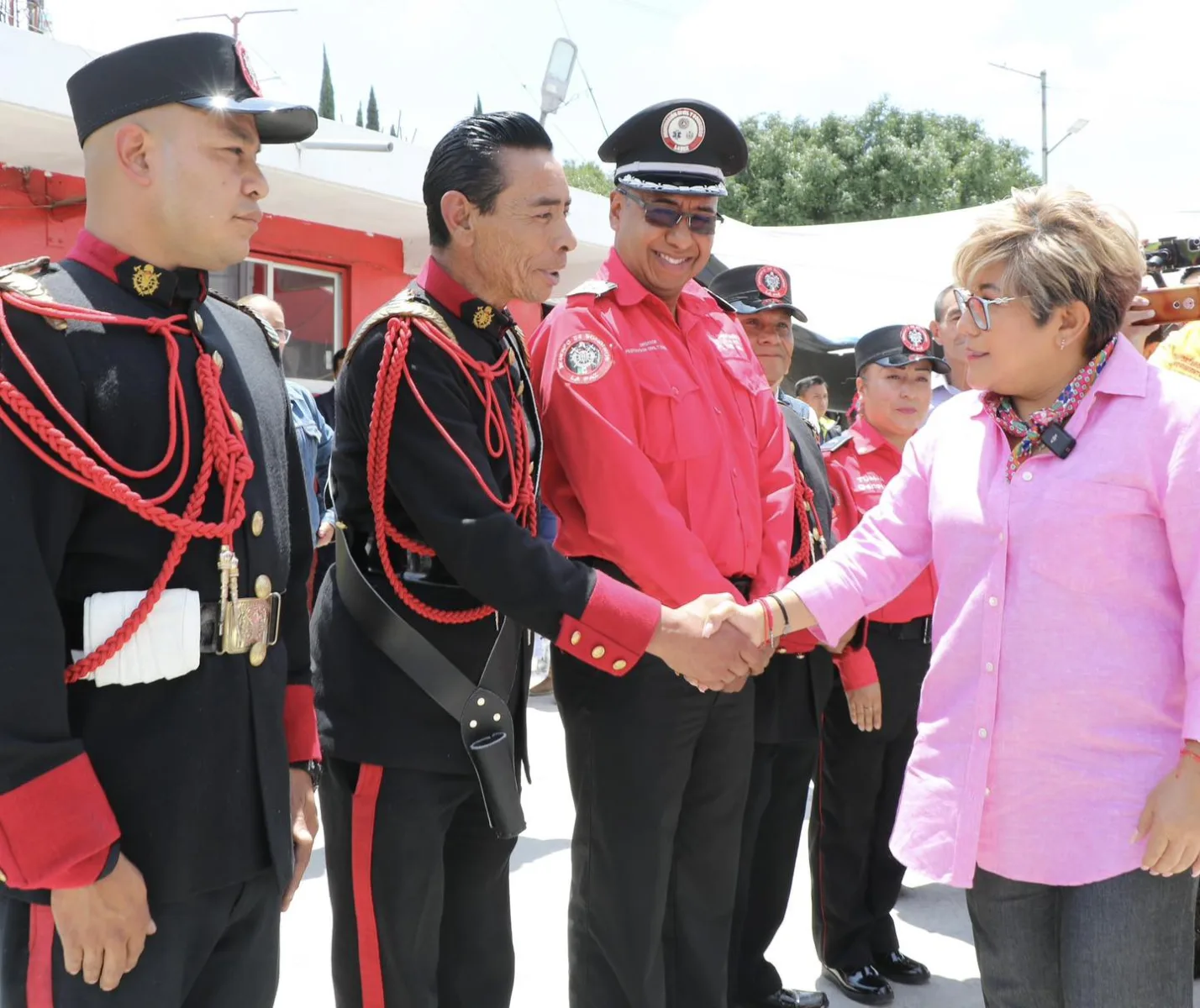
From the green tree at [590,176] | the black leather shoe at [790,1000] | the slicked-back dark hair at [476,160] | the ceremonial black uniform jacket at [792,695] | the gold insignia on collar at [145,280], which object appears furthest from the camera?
the green tree at [590,176]

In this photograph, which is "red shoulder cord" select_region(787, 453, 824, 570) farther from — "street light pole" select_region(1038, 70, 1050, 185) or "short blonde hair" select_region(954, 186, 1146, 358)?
"street light pole" select_region(1038, 70, 1050, 185)

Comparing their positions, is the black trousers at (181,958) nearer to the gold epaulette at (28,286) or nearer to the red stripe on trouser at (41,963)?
the red stripe on trouser at (41,963)

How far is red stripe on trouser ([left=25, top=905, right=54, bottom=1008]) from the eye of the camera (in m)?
1.40

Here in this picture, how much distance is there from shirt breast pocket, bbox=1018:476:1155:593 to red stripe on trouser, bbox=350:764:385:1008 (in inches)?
48.4

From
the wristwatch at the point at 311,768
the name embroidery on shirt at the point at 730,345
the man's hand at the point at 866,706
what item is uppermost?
the name embroidery on shirt at the point at 730,345

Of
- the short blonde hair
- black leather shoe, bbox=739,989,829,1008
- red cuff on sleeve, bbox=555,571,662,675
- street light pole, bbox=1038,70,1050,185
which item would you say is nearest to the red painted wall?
black leather shoe, bbox=739,989,829,1008

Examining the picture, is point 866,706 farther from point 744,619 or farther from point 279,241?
point 279,241

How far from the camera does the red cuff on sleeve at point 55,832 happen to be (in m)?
1.32

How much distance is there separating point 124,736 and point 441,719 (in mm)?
648

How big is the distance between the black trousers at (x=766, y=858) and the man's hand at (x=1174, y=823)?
125cm

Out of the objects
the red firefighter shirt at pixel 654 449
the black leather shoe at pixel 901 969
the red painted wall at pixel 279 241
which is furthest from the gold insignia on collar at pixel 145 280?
the red painted wall at pixel 279 241

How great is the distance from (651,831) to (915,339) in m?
2.04

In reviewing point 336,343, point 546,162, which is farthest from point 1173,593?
point 336,343

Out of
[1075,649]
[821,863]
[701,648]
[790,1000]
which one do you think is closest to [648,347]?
[701,648]
